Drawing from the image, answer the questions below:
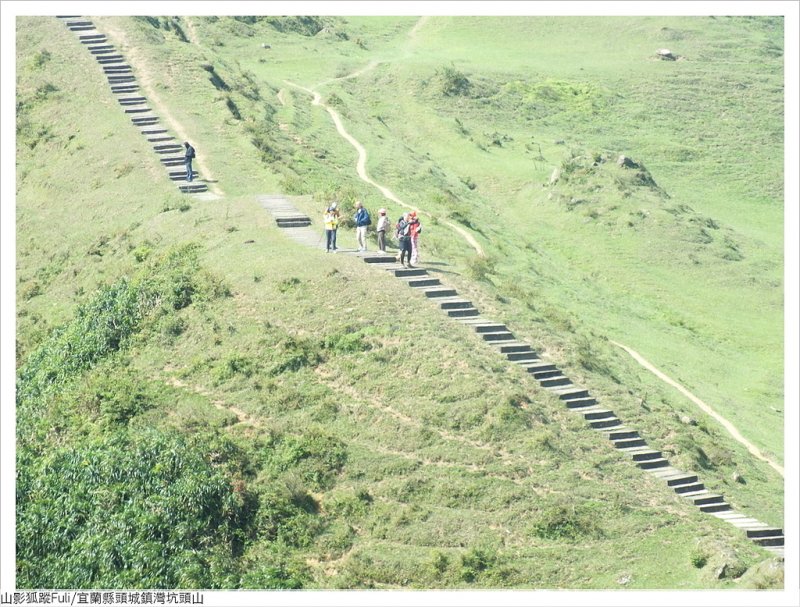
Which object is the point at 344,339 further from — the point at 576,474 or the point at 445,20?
the point at 445,20

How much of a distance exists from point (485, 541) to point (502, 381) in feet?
17.7

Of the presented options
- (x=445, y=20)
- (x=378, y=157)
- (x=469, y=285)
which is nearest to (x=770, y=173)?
(x=378, y=157)

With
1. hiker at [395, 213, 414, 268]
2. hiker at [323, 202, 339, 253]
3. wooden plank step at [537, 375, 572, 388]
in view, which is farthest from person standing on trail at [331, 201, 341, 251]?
wooden plank step at [537, 375, 572, 388]

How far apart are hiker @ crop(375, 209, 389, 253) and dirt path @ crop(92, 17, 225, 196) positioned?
346 inches

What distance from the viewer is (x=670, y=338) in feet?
160

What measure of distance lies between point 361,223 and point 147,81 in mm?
23428

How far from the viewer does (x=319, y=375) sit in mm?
32469

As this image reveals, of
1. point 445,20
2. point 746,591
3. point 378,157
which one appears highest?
point 445,20

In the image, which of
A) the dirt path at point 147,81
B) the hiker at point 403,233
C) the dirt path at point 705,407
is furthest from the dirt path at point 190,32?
the hiker at point 403,233

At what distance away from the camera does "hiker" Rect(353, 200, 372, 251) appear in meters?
36.1

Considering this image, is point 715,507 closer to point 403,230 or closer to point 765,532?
point 765,532

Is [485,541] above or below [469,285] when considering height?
below

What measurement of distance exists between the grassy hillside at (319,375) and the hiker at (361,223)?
1.11m

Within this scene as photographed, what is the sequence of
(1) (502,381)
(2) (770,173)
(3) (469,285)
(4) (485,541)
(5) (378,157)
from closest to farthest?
1. (4) (485,541)
2. (1) (502,381)
3. (3) (469,285)
4. (5) (378,157)
5. (2) (770,173)
